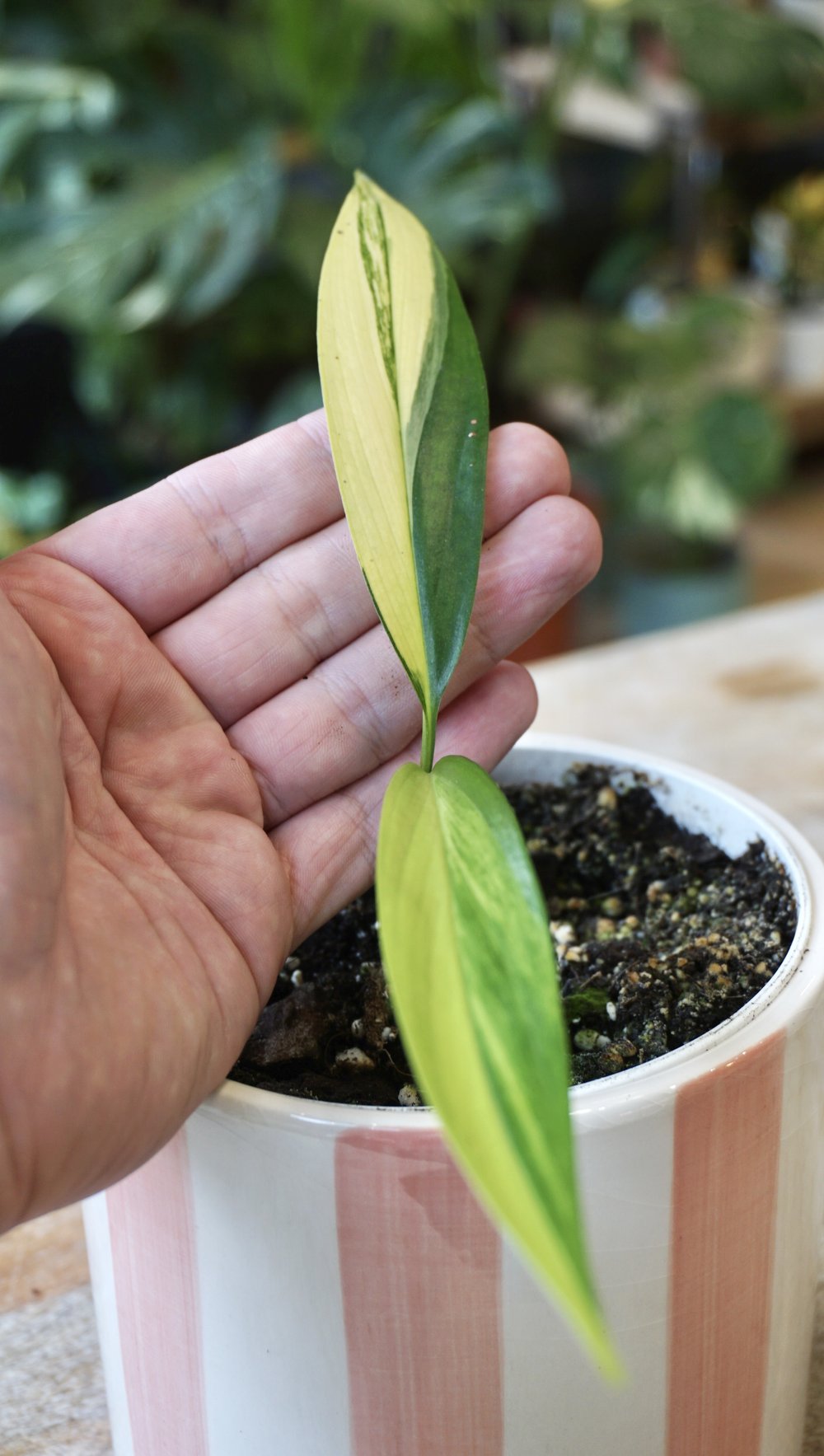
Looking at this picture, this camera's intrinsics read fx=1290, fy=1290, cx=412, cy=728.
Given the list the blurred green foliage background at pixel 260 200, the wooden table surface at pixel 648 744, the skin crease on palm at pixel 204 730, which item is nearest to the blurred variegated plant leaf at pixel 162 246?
the blurred green foliage background at pixel 260 200

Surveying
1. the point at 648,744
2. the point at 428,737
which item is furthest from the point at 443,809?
the point at 648,744

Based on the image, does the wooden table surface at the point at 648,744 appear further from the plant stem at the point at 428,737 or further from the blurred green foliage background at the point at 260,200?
the blurred green foliage background at the point at 260,200

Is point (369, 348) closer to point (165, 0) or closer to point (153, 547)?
point (153, 547)

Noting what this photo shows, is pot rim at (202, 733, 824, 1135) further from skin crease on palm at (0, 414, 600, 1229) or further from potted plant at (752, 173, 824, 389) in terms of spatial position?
potted plant at (752, 173, 824, 389)

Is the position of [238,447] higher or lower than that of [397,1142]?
higher

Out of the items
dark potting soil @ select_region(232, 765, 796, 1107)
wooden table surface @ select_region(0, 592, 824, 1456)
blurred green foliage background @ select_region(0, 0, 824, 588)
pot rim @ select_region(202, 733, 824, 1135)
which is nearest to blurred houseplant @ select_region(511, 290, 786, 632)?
blurred green foliage background @ select_region(0, 0, 824, 588)

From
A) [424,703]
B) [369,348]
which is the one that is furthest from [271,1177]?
[369,348]
